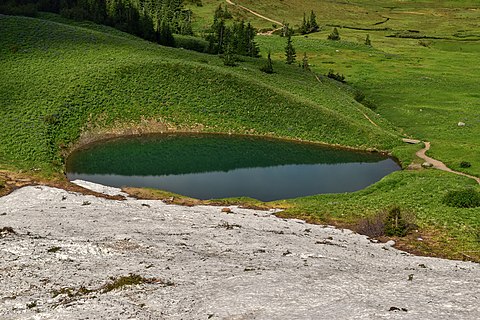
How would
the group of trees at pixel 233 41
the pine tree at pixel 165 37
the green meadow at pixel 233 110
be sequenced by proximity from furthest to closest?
1. the pine tree at pixel 165 37
2. the group of trees at pixel 233 41
3. the green meadow at pixel 233 110

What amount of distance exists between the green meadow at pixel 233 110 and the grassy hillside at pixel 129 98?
0.21 metres

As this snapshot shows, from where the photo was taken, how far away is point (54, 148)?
69.9 m

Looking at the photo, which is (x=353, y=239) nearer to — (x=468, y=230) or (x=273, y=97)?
(x=468, y=230)

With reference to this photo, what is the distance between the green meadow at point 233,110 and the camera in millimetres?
54719

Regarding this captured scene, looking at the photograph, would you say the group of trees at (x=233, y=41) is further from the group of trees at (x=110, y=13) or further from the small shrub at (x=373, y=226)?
the small shrub at (x=373, y=226)

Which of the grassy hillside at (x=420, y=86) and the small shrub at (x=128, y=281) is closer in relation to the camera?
the small shrub at (x=128, y=281)

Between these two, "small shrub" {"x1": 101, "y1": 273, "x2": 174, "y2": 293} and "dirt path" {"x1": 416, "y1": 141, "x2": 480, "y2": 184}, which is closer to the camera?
"small shrub" {"x1": 101, "y1": 273, "x2": 174, "y2": 293}

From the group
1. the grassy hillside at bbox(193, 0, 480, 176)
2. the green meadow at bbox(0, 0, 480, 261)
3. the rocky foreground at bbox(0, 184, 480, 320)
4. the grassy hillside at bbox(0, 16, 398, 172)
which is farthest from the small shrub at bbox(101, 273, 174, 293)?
the grassy hillside at bbox(193, 0, 480, 176)

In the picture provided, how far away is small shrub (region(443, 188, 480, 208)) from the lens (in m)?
51.2

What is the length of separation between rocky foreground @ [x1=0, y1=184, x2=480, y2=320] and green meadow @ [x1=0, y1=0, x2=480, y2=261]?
36.2 feet

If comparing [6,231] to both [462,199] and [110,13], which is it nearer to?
[462,199]

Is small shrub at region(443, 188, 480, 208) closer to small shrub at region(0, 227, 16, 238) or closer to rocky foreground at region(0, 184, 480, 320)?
rocky foreground at region(0, 184, 480, 320)

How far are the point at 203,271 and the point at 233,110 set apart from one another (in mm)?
66228

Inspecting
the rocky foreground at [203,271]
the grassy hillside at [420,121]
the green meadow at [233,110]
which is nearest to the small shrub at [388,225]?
the green meadow at [233,110]
